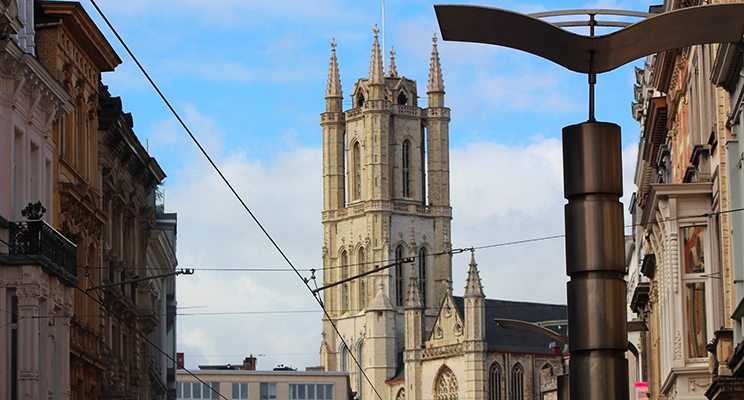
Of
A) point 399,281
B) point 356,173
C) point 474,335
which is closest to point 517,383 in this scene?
point 474,335

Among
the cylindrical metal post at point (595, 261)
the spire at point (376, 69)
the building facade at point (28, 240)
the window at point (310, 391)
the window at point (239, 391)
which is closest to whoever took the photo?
the cylindrical metal post at point (595, 261)

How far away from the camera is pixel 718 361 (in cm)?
1772

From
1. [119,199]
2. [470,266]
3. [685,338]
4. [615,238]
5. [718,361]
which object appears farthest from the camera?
[470,266]

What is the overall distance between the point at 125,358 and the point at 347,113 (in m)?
82.2

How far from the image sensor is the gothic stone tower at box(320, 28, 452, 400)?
10662 centimetres

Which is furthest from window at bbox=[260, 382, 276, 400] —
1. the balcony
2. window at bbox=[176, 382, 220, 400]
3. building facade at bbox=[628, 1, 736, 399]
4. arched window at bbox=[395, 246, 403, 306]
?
the balcony

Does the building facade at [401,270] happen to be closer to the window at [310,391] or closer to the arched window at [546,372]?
the arched window at [546,372]

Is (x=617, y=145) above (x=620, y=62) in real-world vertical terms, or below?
below

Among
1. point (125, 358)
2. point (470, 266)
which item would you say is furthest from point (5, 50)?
point (470, 266)

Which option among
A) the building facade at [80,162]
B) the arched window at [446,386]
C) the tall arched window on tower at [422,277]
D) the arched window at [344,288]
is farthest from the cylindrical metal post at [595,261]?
the tall arched window on tower at [422,277]

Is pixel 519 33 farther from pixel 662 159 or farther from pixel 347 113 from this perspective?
pixel 347 113

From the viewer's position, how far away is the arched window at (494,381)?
103 meters

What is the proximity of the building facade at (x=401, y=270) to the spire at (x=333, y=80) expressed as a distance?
0.10 m

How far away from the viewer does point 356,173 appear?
4370 inches
